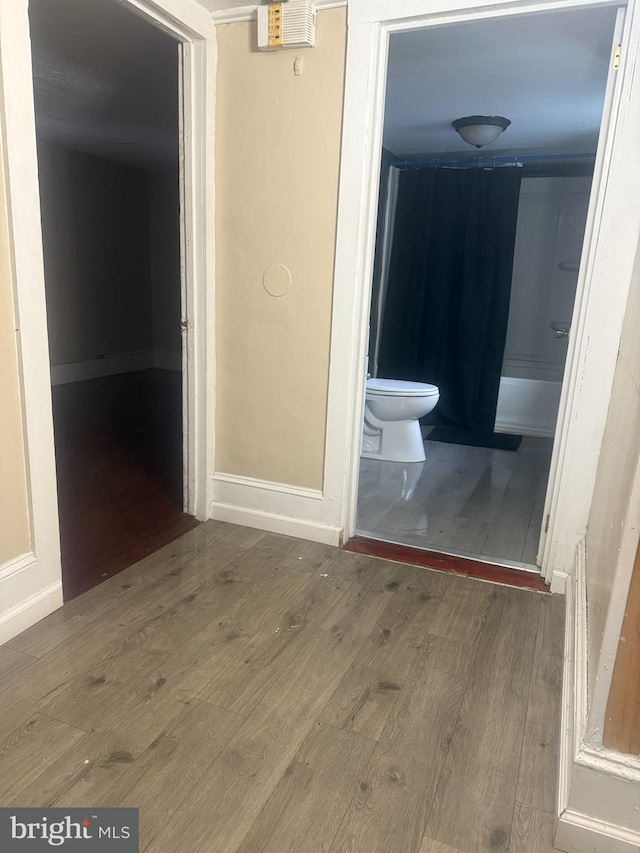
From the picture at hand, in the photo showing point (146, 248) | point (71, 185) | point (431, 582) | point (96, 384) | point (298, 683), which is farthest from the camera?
point (146, 248)

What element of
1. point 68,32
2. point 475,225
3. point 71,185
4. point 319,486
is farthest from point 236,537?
point 71,185

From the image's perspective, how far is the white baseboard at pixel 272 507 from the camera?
8.32 ft

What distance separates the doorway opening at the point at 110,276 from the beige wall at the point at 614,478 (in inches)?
65.1

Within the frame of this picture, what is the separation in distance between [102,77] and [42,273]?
208cm

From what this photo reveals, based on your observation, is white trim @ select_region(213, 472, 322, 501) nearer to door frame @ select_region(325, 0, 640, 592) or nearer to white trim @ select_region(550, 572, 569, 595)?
door frame @ select_region(325, 0, 640, 592)

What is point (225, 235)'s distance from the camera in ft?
8.10

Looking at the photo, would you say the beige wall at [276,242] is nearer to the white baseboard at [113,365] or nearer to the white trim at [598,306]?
the white trim at [598,306]

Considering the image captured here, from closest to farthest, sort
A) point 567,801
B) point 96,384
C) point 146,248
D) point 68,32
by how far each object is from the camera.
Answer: point 567,801, point 68,32, point 96,384, point 146,248

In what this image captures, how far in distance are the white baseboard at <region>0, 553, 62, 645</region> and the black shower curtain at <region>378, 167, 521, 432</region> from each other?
329 centimetres

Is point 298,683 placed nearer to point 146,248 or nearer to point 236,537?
point 236,537

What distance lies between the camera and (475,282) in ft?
14.1

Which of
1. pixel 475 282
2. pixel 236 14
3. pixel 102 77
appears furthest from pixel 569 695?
pixel 102 77

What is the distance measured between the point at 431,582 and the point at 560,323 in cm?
294

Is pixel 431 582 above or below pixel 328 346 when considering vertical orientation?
below
